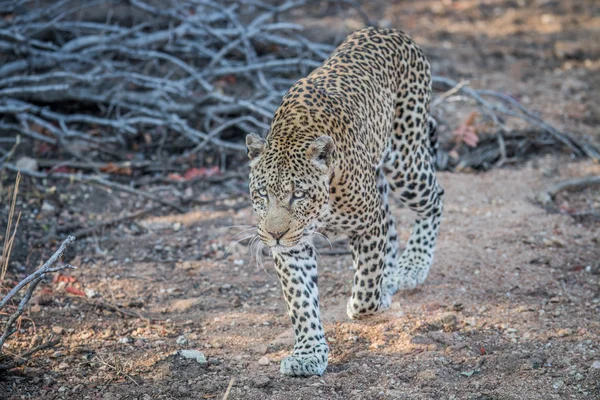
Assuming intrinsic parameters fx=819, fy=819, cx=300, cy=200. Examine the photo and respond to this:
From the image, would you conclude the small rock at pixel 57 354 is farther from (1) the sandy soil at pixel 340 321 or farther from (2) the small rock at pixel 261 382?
(2) the small rock at pixel 261 382

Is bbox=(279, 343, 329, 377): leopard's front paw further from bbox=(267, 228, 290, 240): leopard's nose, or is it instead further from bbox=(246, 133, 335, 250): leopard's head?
bbox=(267, 228, 290, 240): leopard's nose

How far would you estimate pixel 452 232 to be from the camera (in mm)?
7988

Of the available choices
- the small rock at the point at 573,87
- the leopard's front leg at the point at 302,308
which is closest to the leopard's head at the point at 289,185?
the leopard's front leg at the point at 302,308

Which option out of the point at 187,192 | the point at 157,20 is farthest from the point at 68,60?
the point at 187,192

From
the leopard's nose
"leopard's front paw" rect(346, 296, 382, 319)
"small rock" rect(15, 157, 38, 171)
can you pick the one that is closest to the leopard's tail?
"leopard's front paw" rect(346, 296, 382, 319)

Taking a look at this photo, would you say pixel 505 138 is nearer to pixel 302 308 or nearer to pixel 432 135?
pixel 432 135

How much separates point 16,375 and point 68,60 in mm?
4755

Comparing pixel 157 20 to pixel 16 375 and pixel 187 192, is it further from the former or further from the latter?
pixel 16 375

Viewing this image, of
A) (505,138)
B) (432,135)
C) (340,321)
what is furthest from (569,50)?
(340,321)

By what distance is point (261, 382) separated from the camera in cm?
542

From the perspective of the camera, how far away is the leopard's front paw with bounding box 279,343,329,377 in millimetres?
5461

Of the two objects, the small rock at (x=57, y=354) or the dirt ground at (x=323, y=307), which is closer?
the dirt ground at (x=323, y=307)

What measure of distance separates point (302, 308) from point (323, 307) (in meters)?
1.13

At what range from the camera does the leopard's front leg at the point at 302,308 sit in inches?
215
